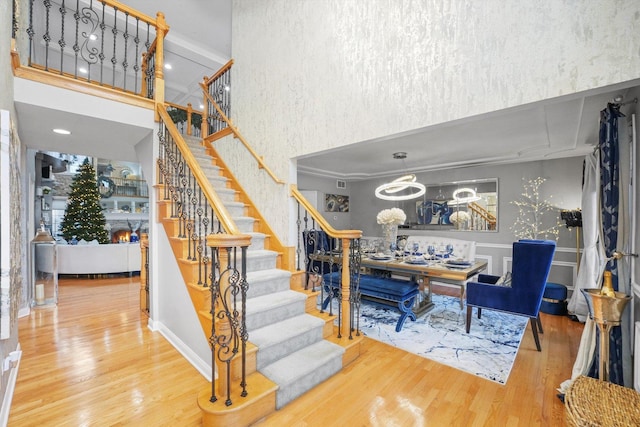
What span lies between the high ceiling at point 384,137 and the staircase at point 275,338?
1477 millimetres

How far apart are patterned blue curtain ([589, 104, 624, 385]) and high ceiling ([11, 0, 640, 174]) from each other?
242mm

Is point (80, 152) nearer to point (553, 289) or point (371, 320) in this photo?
point (371, 320)

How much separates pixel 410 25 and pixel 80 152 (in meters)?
4.90

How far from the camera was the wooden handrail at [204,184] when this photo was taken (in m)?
2.07

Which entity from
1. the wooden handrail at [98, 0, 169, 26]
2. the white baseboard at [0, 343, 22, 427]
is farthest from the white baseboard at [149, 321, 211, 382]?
the wooden handrail at [98, 0, 169, 26]

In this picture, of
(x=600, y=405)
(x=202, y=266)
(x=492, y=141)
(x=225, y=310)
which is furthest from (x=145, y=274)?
(x=492, y=141)

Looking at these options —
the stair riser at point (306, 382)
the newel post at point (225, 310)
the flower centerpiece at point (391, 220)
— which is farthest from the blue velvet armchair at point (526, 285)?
the newel post at point (225, 310)

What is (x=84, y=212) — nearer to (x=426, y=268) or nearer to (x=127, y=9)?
(x=127, y=9)

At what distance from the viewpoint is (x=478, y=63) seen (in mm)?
2014

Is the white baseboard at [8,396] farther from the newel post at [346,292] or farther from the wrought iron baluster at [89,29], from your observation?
the wrought iron baluster at [89,29]

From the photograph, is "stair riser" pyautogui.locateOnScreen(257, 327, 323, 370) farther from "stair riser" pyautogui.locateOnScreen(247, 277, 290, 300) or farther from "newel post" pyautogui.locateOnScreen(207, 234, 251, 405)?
"stair riser" pyautogui.locateOnScreen(247, 277, 290, 300)

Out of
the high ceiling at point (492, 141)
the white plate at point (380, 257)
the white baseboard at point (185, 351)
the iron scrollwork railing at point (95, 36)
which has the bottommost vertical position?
the white baseboard at point (185, 351)

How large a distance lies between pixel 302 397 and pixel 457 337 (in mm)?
2045

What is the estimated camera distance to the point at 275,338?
7.62 feet
